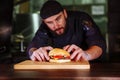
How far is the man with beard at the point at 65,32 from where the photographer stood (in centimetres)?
225

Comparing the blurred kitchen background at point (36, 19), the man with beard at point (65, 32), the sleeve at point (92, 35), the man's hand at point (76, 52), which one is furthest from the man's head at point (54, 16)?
the blurred kitchen background at point (36, 19)

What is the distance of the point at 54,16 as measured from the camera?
2258 mm

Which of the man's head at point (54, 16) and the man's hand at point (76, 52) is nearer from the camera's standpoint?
the man's hand at point (76, 52)

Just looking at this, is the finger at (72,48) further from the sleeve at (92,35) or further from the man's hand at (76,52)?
the sleeve at (92,35)

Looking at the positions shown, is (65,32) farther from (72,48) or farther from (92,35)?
(72,48)

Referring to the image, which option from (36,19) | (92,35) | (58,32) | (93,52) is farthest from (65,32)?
(36,19)

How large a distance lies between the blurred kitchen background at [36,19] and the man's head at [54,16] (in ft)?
6.35

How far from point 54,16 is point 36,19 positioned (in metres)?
2.36

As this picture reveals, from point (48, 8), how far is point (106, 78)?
1.08 meters

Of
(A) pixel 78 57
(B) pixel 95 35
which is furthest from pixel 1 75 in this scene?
(B) pixel 95 35

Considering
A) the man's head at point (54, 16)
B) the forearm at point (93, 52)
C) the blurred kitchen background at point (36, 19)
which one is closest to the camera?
the forearm at point (93, 52)

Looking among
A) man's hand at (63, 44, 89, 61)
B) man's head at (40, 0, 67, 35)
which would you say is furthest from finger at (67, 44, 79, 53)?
man's head at (40, 0, 67, 35)

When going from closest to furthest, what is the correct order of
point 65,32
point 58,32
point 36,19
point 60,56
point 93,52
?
point 60,56 < point 93,52 < point 58,32 < point 65,32 < point 36,19

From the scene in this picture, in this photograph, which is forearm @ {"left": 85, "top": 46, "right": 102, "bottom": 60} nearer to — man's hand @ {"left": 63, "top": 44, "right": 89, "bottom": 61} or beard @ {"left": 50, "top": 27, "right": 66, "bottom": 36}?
man's hand @ {"left": 63, "top": 44, "right": 89, "bottom": 61}
